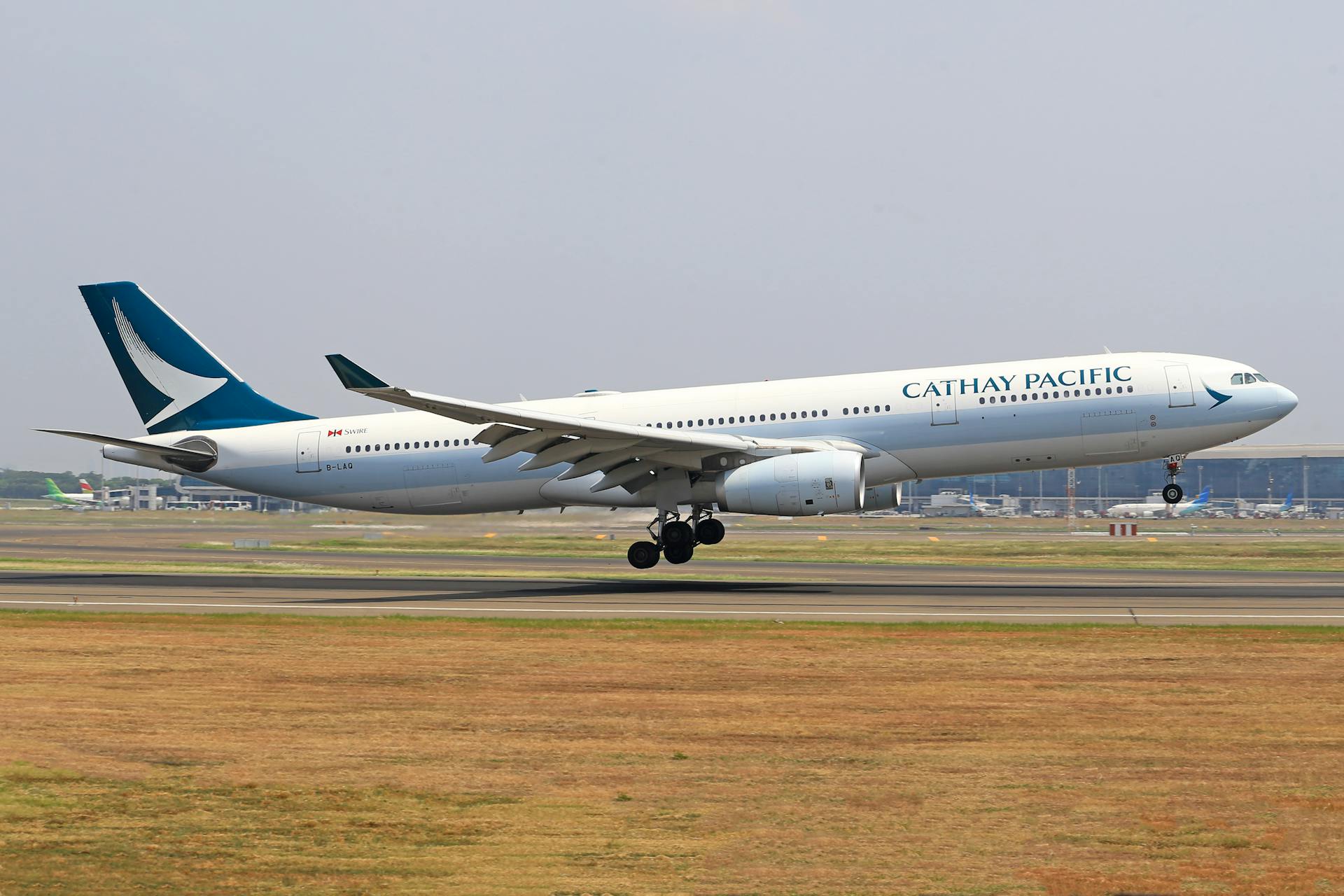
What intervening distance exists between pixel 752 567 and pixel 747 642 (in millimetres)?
20932

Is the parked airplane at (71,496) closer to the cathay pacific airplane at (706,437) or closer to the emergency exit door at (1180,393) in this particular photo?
the cathay pacific airplane at (706,437)

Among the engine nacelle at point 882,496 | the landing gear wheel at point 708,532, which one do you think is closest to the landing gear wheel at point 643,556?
the landing gear wheel at point 708,532

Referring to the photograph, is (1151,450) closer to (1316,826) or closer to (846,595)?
(846,595)

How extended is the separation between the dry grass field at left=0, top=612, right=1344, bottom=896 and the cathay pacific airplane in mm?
11755

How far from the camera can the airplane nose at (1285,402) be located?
32.6 metres

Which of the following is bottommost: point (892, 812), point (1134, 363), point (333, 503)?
point (892, 812)

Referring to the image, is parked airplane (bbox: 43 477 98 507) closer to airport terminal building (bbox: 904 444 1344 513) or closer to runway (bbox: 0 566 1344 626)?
airport terminal building (bbox: 904 444 1344 513)

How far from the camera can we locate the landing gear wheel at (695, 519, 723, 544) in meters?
35.4

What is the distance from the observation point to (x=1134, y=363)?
32.7 meters

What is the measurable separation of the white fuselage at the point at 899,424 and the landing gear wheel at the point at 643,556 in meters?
1.47

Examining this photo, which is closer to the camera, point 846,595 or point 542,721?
point 542,721

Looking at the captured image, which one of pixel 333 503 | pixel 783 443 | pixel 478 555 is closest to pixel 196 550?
pixel 478 555

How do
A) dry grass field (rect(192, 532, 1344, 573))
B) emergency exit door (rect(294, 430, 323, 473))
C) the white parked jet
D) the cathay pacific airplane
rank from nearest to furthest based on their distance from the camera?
the cathay pacific airplane < emergency exit door (rect(294, 430, 323, 473)) < dry grass field (rect(192, 532, 1344, 573)) < the white parked jet

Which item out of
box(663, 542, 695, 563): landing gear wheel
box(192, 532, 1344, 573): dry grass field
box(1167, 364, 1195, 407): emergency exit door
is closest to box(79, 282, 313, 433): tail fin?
box(663, 542, 695, 563): landing gear wheel
